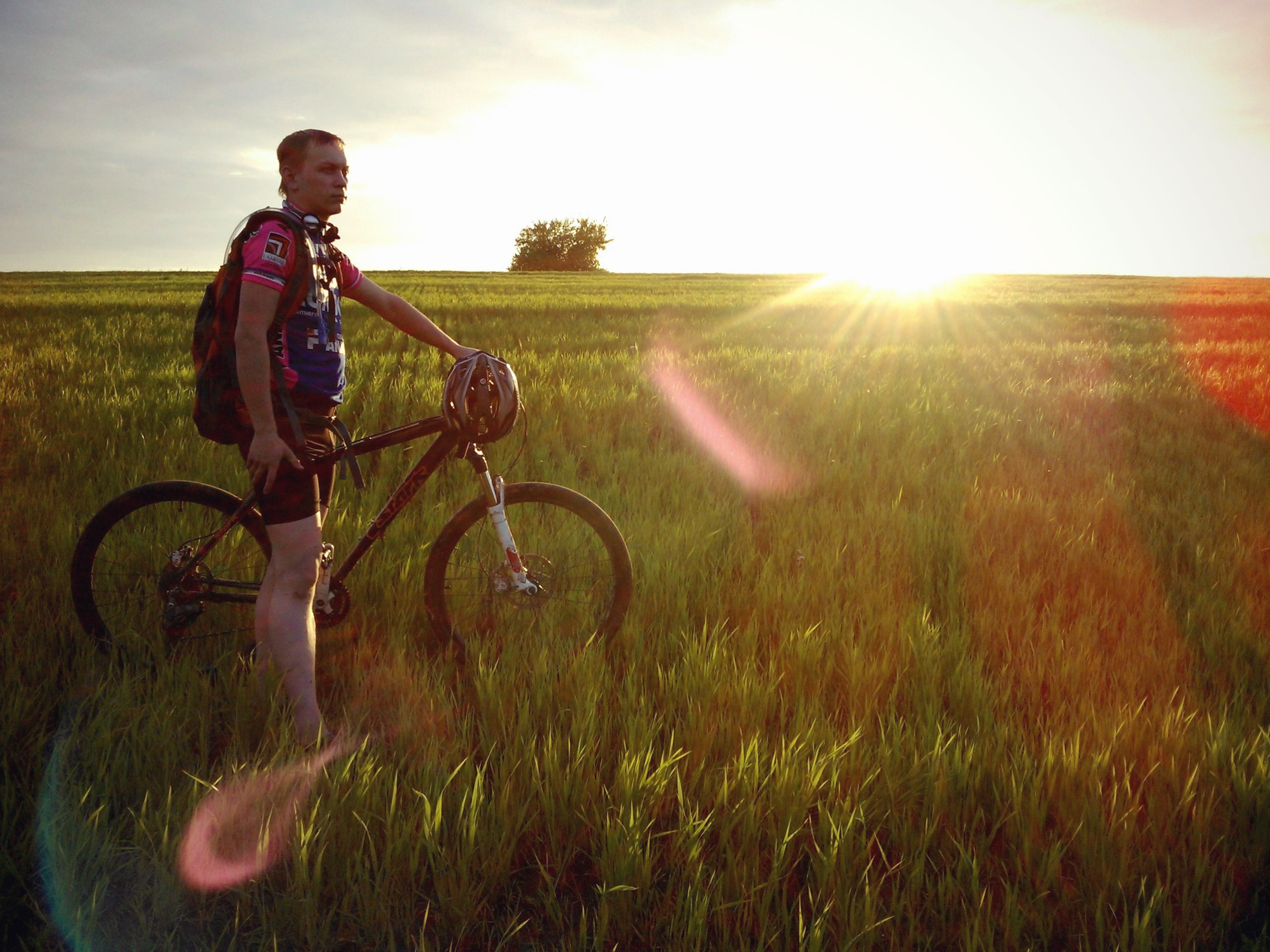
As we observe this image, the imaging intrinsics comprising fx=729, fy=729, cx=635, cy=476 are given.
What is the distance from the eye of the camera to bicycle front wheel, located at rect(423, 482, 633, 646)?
2910 mm

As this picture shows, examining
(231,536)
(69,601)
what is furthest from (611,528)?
(69,601)

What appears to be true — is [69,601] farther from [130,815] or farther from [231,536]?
[130,815]

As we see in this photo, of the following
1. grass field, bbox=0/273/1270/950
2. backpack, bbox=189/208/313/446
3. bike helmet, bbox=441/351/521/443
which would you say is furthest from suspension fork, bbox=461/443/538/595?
backpack, bbox=189/208/313/446

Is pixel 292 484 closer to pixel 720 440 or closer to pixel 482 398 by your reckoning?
pixel 482 398

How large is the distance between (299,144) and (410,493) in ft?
4.27

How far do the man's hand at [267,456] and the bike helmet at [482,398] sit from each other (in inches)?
22.4

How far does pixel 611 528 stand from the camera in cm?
294

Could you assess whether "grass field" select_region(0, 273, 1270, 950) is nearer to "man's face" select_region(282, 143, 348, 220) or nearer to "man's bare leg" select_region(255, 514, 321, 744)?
"man's bare leg" select_region(255, 514, 321, 744)

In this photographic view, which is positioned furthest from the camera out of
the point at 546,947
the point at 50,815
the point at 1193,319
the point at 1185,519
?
the point at 1193,319

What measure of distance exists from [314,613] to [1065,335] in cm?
1510

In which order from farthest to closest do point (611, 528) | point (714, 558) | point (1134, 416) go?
1. point (1134, 416)
2. point (714, 558)
3. point (611, 528)

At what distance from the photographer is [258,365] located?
7.36 feet

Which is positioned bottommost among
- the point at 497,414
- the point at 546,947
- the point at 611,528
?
the point at 546,947

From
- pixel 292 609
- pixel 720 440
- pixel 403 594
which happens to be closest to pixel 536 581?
pixel 403 594
